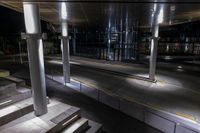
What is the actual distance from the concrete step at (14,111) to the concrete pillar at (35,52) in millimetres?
377

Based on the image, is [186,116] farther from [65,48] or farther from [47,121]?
[65,48]

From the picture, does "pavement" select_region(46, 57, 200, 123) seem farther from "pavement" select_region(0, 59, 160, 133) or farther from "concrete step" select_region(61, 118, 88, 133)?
"concrete step" select_region(61, 118, 88, 133)

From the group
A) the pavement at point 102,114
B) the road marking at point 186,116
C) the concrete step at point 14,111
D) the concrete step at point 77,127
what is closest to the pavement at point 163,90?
the road marking at point 186,116

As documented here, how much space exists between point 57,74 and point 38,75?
5.76 metres

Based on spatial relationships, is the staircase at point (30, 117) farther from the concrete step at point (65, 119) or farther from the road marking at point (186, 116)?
the road marking at point (186, 116)

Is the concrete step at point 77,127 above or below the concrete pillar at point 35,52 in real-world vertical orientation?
below

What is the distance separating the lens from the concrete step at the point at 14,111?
3820mm

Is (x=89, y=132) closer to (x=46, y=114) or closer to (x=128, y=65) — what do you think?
(x=46, y=114)

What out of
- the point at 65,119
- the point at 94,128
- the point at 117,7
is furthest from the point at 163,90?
the point at 65,119

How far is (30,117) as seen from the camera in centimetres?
407

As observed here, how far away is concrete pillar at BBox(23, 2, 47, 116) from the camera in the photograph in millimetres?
3605

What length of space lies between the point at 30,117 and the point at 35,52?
1675mm

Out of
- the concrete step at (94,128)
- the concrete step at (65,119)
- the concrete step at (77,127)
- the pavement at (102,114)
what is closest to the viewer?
the concrete step at (65,119)

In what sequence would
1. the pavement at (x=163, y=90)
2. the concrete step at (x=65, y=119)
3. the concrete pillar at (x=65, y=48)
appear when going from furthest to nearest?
the concrete pillar at (x=65, y=48)
the pavement at (x=163, y=90)
the concrete step at (x=65, y=119)
